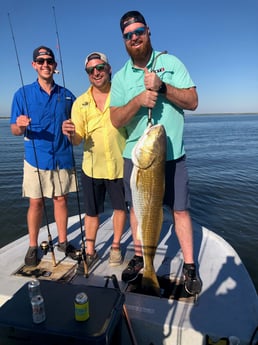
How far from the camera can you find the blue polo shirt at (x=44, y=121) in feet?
12.2

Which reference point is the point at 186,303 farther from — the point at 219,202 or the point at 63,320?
the point at 219,202

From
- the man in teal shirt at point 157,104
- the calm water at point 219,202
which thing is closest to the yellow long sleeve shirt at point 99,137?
the man in teal shirt at point 157,104

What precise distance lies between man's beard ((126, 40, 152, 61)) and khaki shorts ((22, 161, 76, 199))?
5.86 ft

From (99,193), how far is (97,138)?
724 millimetres

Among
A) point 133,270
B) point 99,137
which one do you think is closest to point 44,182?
point 99,137

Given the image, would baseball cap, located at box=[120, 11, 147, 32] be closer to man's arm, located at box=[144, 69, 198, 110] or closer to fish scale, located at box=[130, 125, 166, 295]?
man's arm, located at box=[144, 69, 198, 110]

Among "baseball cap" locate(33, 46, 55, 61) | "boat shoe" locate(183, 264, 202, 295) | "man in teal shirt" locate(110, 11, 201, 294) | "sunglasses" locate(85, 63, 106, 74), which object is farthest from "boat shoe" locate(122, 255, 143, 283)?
"baseball cap" locate(33, 46, 55, 61)

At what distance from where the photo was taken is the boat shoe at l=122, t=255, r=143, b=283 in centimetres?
343

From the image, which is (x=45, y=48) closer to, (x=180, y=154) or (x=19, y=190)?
(x=180, y=154)

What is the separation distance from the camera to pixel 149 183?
2.90 m

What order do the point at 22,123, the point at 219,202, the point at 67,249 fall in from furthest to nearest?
the point at 219,202 < the point at 67,249 < the point at 22,123

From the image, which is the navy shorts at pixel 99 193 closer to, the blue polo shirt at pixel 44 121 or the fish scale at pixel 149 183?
the blue polo shirt at pixel 44 121

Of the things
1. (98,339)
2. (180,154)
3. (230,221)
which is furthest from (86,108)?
(230,221)

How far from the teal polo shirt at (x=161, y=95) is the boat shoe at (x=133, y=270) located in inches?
53.0
